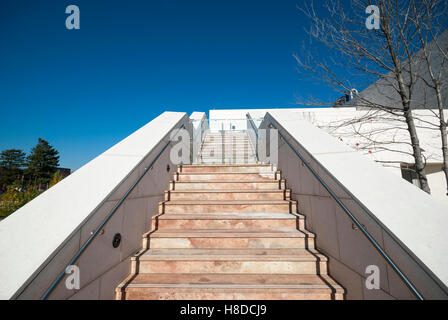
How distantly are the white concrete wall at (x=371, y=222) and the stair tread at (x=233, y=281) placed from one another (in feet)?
0.78

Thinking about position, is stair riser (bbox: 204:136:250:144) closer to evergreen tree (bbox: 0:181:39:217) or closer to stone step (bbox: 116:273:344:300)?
stone step (bbox: 116:273:344:300)

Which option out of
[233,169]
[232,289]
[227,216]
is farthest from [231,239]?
[233,169]

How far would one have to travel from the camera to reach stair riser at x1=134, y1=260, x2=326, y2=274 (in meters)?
2.13

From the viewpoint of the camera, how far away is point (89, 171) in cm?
202

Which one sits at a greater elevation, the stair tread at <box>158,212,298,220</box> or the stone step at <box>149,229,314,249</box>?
the stair tread at <box>158,212,298,220</box>

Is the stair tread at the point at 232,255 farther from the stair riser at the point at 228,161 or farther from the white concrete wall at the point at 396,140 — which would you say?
the white concrete wall at the point at 396,140

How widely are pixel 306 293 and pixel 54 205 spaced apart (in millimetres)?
2419

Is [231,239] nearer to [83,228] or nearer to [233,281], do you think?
[233,281]

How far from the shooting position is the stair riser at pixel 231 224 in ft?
8.78

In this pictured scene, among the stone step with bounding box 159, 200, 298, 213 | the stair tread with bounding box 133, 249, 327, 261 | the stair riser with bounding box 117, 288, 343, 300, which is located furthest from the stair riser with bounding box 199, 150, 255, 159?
the stair riser with bounding box 117, 288, 343, 300

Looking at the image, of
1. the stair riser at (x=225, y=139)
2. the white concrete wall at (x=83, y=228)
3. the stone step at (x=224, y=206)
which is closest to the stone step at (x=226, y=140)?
the stair riser at (x=225, y=139)

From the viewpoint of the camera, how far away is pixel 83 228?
4.98 ft
